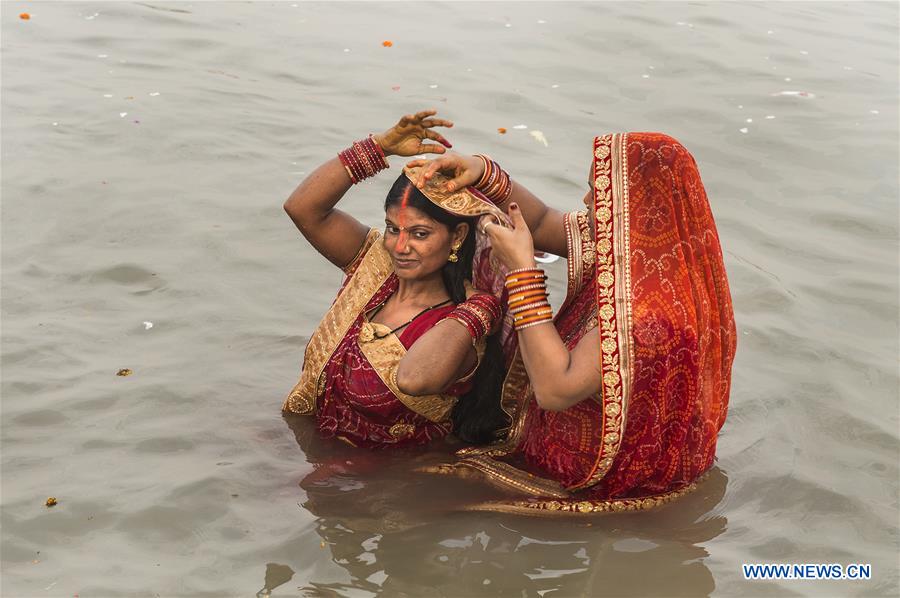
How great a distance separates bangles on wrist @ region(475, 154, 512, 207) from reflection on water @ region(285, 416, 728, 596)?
1.18 m

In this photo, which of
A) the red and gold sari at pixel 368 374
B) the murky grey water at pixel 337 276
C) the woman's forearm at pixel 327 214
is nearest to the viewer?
the murky grey water at pixel 337 276

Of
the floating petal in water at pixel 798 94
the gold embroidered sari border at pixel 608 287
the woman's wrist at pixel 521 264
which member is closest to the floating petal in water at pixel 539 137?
the floating petal in water at pixel 798 94

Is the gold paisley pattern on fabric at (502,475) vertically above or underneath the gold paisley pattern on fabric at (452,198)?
underneath

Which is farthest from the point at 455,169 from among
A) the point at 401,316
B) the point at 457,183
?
the point at 401,316

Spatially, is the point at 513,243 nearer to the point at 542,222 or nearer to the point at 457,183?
the point at 457,183

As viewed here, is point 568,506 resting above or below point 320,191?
below

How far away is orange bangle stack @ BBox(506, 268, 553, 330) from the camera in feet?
13.5

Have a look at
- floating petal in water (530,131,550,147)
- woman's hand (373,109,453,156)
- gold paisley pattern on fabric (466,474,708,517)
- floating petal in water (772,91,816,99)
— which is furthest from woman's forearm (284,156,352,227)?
floating petal in water (772,91,816,99)

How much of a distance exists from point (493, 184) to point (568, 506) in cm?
139

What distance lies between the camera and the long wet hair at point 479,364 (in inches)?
180

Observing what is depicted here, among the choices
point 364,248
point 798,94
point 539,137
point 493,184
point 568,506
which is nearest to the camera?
point 568,506

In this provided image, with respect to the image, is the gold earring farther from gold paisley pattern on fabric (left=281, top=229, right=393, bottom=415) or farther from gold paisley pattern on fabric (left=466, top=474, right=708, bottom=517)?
gold paisley pattern on fabric (left=466, top=474, right=708, bottom=517)

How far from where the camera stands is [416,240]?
463 centimetres

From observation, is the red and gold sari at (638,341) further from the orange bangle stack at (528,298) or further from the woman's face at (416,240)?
the woman's face at (416,240)
